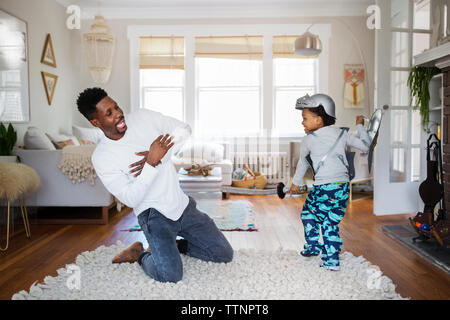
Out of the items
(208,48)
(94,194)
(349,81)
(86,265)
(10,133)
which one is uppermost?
(208,48)

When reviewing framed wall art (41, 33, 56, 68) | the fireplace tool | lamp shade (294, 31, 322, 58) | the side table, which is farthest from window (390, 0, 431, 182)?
framed wall art (41, 33, 56, 68)

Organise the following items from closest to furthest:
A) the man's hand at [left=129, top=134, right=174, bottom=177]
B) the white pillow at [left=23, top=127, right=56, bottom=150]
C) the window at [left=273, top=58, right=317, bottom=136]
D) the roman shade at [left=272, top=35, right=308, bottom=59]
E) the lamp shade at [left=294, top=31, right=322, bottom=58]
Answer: the man's hand at [left=129, top=134, right=174, bottom=177], the white pillow at [left=23, top=127, right=56, bottom=150], the lamp shade at [left=294, top=31, right=322, bottom=58], the roman shade at [left=272, top=35, right=308, bottom=59], the window at [left=273, top=58, right=317, bottom=136]

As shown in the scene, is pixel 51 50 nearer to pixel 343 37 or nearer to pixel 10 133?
pixel 10 133

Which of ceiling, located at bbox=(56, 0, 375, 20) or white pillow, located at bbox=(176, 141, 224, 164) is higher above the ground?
ceiling, located at bbox=(56, 0, 375, 20)

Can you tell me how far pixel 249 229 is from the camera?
3.17m

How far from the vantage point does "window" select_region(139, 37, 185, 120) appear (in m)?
5.91

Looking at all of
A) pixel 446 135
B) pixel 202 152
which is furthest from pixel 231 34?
pixel 446 135

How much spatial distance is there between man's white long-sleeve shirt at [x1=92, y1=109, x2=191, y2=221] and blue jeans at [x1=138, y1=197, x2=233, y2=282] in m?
0.06

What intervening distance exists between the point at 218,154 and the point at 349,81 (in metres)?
2.34

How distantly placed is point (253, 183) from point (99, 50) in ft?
10.1

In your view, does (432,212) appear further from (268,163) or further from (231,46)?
(231,46)

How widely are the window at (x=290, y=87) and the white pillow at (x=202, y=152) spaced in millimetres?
1191

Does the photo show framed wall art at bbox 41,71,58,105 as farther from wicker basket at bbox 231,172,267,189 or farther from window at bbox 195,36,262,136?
wicker basket at bbox 231,172,267,189
